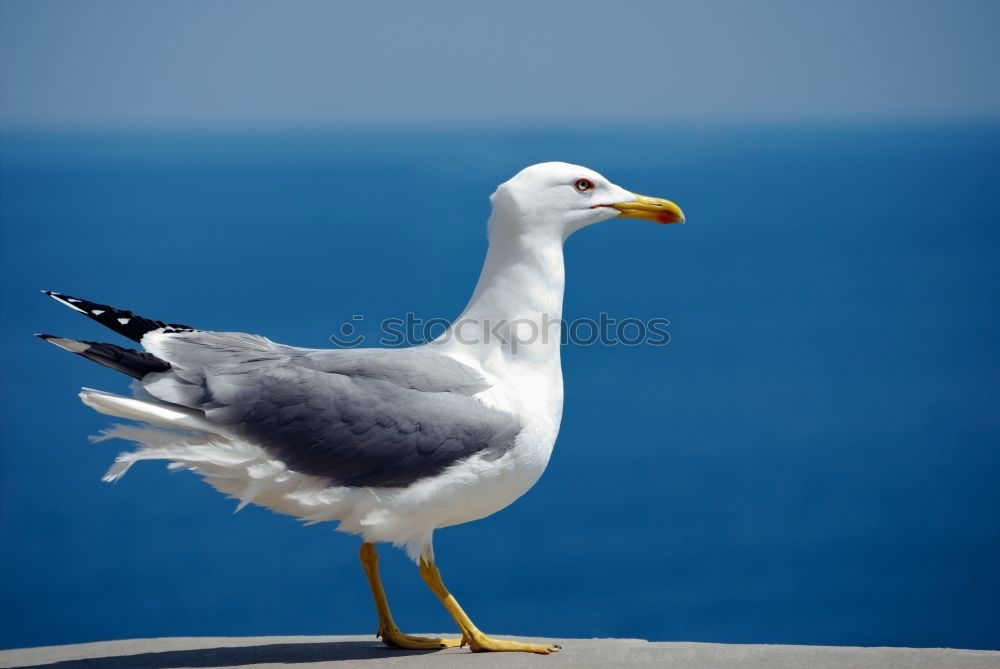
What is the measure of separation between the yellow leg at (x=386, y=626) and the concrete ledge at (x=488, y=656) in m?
0.05

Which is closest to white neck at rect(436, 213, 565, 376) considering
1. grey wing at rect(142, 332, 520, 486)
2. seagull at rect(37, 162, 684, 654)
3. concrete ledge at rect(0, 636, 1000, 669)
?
seagull at rect(37, 162, 684, 654)

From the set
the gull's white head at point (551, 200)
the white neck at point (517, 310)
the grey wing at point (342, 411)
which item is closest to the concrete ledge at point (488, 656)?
the grey wing at point (342, 411)

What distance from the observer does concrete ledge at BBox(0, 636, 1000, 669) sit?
4.03 meters

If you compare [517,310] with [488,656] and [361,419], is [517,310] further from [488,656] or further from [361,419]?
[488,656]

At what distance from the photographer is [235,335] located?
4.41m

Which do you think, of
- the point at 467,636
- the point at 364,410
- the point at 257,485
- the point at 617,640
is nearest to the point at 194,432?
the point at 257,485

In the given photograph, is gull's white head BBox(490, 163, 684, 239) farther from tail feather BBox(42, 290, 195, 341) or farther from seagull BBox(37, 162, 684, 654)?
tail feather BBox(42, 290, 195, 341)

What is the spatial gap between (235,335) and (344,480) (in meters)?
0.65

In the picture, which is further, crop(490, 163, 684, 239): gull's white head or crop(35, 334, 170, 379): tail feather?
crop(490, 163, 684, 239): gull's white head

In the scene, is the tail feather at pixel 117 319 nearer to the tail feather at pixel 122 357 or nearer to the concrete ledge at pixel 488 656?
the tail feather at pixel 122 357

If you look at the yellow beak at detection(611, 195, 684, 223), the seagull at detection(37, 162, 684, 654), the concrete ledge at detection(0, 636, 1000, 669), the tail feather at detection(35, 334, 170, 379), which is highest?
the yellow beak at detection(611, 195, 684, 223)

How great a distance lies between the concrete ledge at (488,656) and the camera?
13.2 feet

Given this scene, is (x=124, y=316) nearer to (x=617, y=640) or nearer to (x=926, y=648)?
(x=617, y=640)

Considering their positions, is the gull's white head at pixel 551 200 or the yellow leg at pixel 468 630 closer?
the yellow leg at pixel 468 630
